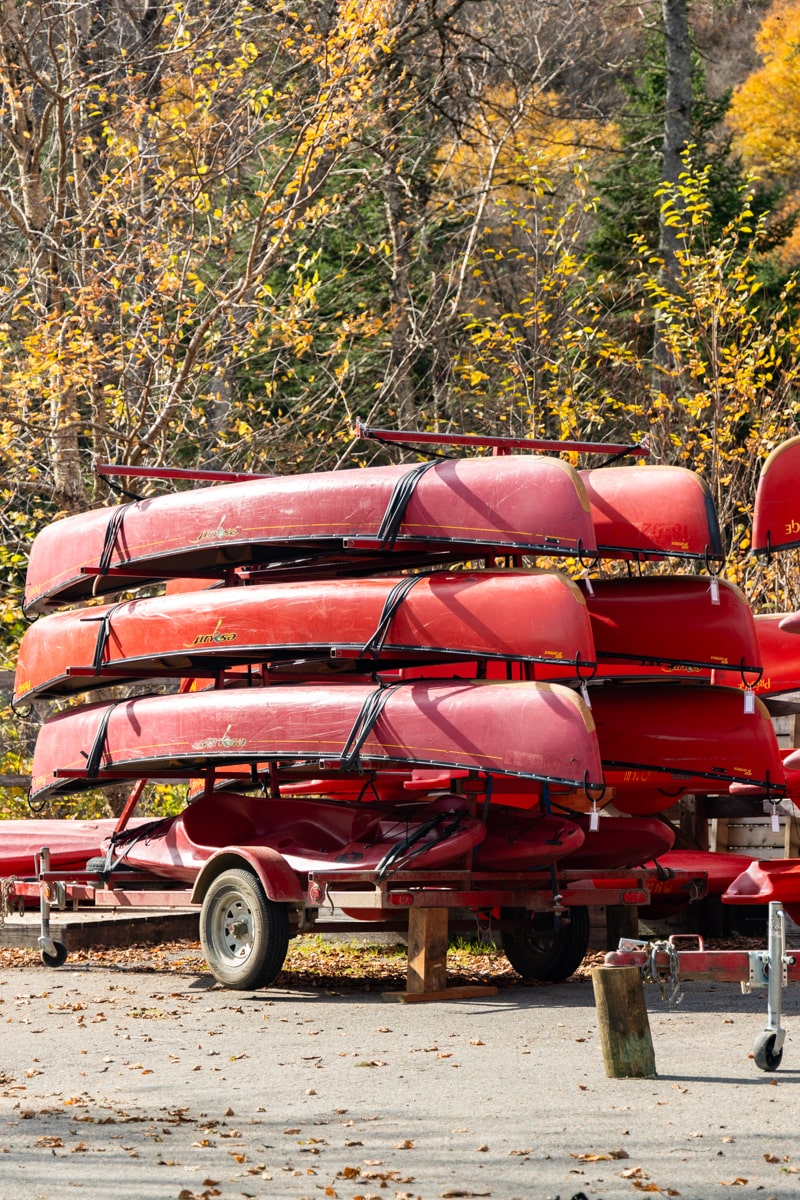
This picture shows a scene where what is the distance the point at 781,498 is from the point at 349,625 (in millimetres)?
2937

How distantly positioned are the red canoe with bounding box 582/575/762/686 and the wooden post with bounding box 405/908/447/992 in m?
2.54

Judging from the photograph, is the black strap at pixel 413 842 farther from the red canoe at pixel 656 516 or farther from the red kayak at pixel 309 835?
the red canoe at pixel 656 516

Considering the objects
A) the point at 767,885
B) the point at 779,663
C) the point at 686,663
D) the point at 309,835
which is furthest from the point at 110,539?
the point at 767,885

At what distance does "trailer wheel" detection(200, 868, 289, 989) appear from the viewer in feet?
32.0

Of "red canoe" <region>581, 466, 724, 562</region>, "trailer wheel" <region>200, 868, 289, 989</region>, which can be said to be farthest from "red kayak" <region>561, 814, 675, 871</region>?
"trailer wheel" <region>200, 868, 289, 989</region>

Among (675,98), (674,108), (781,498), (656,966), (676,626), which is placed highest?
(675,98)

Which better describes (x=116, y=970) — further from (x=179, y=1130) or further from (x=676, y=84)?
(x=676, y=84)

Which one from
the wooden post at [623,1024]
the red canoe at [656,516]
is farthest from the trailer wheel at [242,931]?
the red canoe at [656,516]

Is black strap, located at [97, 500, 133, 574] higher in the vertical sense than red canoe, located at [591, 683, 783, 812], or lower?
higher

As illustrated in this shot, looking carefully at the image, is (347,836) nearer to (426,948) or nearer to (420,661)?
(426,948)

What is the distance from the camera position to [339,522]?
35.3 feet

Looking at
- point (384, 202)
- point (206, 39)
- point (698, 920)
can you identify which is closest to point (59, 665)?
point (698, 920)

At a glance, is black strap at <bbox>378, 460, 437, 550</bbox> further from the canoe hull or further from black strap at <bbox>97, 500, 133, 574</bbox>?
black strap at <bbox>97, 500, 133, 574</bbox>

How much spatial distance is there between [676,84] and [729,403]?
6.66 metres
